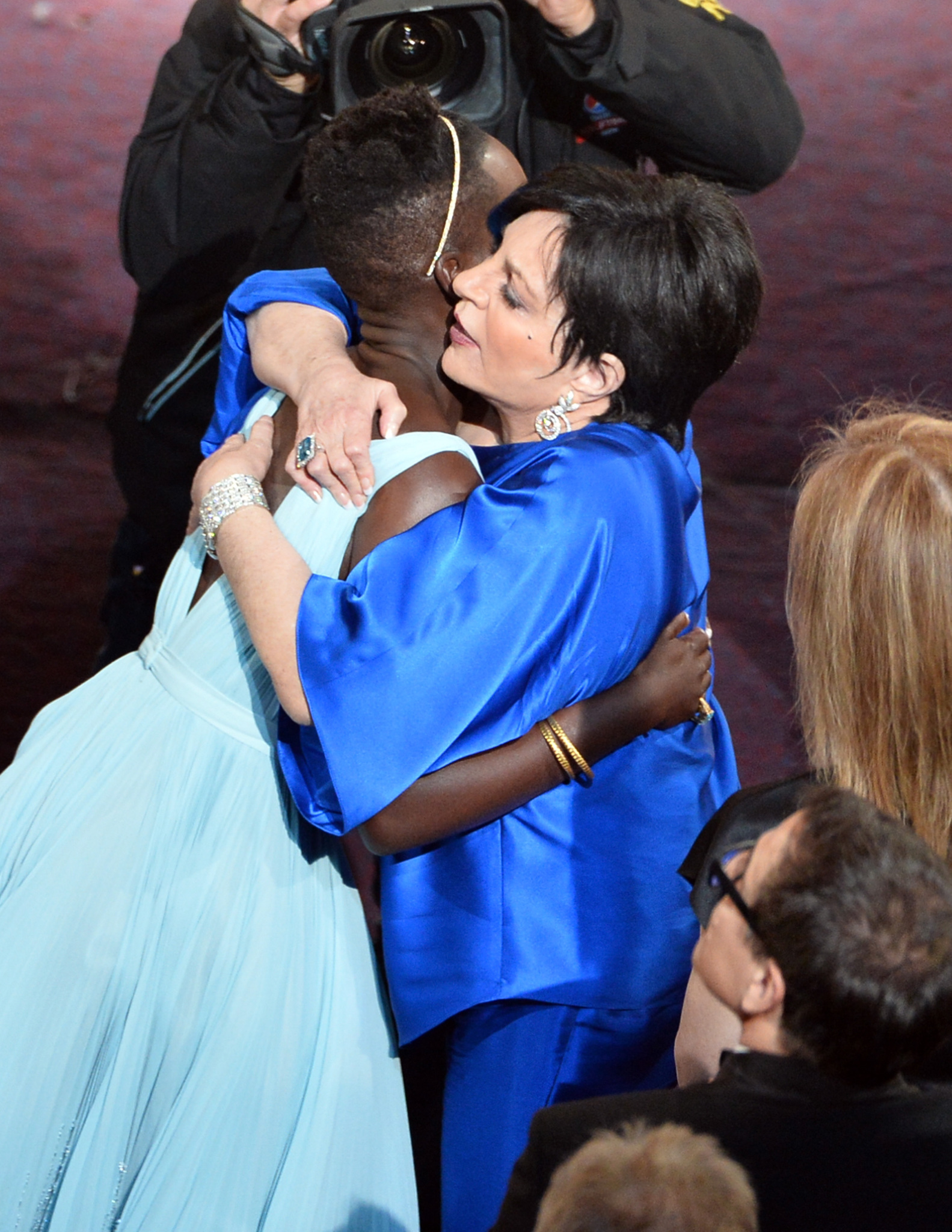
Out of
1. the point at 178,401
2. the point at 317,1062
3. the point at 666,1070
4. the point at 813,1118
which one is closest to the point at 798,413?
the point at 178,401

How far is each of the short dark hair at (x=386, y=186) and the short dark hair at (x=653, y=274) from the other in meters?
0.11

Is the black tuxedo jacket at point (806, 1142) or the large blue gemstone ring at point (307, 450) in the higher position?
the large blue gemstone ring at point (307, 450)

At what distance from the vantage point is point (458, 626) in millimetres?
1164

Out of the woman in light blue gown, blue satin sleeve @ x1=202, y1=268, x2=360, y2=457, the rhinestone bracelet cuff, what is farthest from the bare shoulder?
blue satin sleeve @ x1=202, y1=268, x2=360, y2=457

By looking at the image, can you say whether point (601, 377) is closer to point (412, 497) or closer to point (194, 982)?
point (412, 497)

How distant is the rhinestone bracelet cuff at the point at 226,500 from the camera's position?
→ 1.29m

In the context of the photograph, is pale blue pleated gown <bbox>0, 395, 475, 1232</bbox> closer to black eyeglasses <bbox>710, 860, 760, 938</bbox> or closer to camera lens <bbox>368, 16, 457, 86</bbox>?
black eyeglasses <bbox>710, 860, 760, 938</bbox>

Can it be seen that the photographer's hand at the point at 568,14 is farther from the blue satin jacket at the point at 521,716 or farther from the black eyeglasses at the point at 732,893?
the black eyeglasses at the point at 732,893

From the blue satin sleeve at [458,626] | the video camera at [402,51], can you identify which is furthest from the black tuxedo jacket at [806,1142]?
the video camera at [402,51]

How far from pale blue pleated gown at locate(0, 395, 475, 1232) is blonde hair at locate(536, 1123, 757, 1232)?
0.61 metres

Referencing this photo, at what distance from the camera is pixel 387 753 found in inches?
46.0

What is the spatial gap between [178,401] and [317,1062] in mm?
1407

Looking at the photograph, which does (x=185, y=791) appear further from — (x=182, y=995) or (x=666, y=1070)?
(x=666, y=1070)

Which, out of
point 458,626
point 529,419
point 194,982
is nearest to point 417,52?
point 529,419
